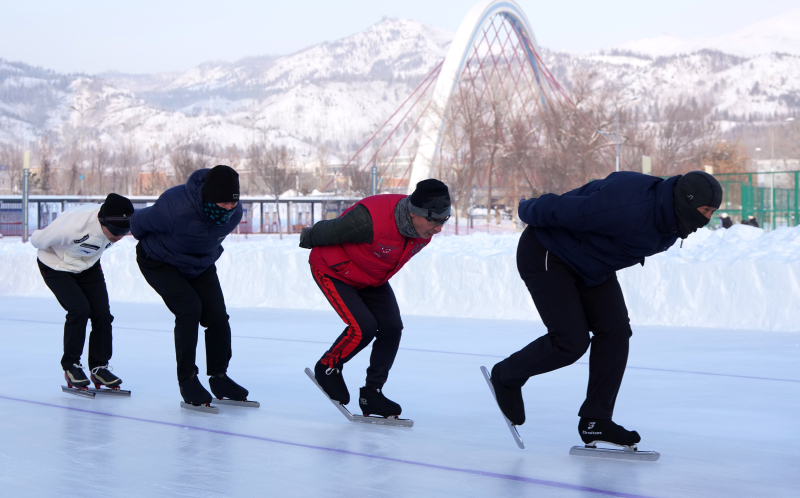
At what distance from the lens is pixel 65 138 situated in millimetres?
197500

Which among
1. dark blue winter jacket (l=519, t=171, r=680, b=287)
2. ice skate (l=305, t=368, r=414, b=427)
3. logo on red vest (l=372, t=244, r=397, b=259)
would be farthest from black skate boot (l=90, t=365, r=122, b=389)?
dark blue winter jacket (l=519, t=171, r=680, b=287)

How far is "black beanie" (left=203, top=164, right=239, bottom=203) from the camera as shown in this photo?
4.32 metres

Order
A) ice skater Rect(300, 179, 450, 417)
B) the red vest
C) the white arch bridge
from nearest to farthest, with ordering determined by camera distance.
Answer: ice skater Rect(300, 179, 450, 417)
the red vest
the white arch bridge

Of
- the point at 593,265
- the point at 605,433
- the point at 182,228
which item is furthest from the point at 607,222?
the point at 182,228

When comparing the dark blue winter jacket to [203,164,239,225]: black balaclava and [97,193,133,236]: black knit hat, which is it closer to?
[203,164,239,225]: black balaclava

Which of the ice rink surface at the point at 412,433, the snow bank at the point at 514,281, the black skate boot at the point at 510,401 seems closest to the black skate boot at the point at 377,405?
the ice rink surface at the point at 412,433

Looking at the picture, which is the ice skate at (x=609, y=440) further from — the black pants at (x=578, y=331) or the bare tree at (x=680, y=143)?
the bare tree at (x=680, y=143)

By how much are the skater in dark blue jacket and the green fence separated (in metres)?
17.1

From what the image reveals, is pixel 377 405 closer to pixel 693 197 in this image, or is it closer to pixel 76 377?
pixel 693 197

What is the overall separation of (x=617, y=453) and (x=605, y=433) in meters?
0.10

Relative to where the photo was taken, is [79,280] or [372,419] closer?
[372,419]

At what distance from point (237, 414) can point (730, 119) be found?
211 metres

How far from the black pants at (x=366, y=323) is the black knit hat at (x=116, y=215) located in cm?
129

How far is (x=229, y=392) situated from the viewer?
486 cm
